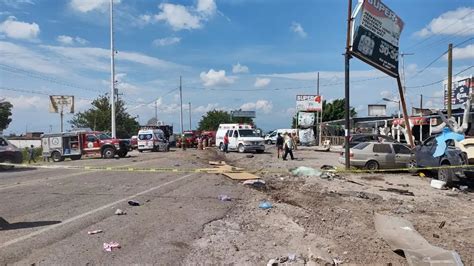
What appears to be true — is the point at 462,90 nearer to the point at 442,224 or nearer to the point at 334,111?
the point at 442,224

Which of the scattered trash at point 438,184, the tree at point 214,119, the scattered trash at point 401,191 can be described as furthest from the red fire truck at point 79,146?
the tree at point 214,119

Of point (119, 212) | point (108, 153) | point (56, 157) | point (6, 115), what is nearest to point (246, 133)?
point (108, 153)

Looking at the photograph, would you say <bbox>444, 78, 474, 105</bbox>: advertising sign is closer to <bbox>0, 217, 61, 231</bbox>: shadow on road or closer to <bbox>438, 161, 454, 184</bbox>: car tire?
<bbox>438, 161, 454, 184</bbox>: car tire

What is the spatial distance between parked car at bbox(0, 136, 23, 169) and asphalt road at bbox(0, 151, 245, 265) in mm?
8490

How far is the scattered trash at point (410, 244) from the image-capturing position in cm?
636

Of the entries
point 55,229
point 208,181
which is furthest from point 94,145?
point 55,229

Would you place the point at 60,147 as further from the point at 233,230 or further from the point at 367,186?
the point at 233,230

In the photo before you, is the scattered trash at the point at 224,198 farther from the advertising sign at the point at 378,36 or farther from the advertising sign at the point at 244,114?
the advertising sign at the point at 244,114

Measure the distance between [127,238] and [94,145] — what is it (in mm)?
28650

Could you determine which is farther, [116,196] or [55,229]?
[116,196]

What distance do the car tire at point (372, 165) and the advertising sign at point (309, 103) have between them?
5115 cm

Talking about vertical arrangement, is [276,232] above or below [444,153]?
below

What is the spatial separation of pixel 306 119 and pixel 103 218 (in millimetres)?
63427

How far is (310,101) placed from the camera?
73562mm
